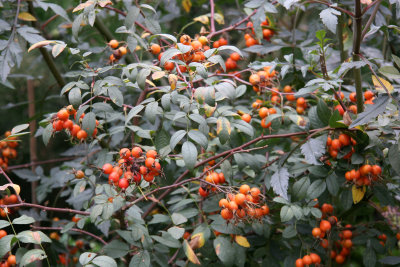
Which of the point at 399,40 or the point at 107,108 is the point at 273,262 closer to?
the point at 107,108

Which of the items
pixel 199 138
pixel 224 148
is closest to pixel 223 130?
pixel 199 138

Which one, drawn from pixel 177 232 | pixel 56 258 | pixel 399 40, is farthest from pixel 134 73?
pixel 399 40

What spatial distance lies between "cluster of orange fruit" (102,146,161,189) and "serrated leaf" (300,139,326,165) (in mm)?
507

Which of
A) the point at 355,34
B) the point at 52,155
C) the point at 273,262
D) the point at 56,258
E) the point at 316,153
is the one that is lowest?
the point at 52,155

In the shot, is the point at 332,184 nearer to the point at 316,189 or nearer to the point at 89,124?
the point at 316,189

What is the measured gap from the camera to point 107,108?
5.13 ft

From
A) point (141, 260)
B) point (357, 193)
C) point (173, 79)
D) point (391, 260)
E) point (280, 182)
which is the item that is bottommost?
point (391, 260)

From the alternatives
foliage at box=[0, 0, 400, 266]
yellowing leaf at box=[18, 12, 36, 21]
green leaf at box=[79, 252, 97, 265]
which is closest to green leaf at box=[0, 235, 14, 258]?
foliage at box=[0, 0, 400, 266]

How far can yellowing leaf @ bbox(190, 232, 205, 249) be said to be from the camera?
1.53m

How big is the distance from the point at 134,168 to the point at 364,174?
818mm

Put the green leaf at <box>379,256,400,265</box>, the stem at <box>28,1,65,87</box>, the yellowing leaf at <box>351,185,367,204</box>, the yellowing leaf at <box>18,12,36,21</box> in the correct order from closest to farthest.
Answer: the yellowing leaf at <box>351,185,367,204</box>, the green leaf at <box>379,256,400,265</box>, the yellowing leaf at <box>18,12,36,21</box>, the stem at <box>28,1,65,87</box>

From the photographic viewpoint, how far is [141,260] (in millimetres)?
1504

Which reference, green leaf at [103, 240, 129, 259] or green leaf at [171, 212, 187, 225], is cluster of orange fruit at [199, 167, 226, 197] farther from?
green leaf at [103, 240, 129, 259]

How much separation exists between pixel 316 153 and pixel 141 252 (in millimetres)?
693
